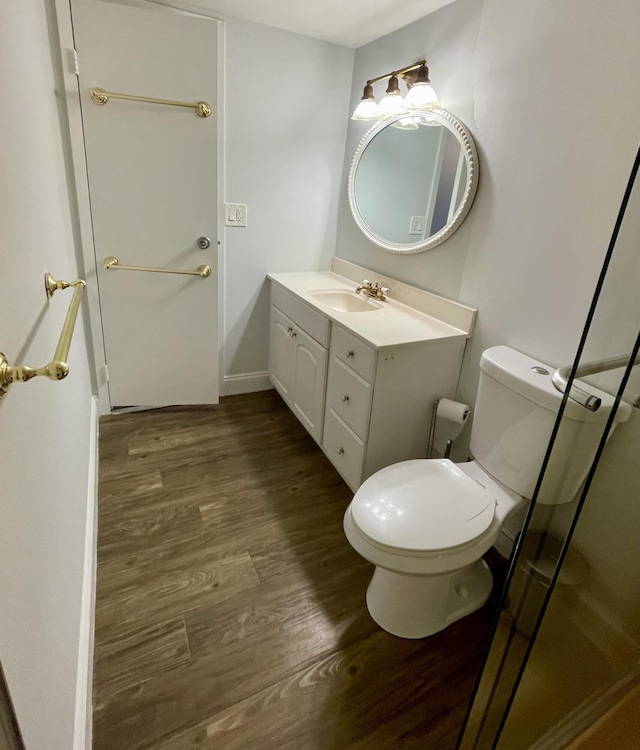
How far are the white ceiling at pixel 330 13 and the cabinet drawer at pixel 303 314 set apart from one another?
1.25 metres

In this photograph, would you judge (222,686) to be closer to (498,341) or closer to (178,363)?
(498,341)

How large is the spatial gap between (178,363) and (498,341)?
5.53 feet

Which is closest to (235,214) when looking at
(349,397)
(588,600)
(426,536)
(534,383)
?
(349,397)

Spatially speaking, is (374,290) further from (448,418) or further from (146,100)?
(146,100)

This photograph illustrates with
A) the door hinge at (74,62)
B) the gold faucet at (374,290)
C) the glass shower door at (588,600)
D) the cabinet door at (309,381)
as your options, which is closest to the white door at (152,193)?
the door hinge at (74,62)

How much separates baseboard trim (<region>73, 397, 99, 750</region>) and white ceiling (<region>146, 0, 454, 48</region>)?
6.81 feet

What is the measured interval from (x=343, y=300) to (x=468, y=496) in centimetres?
132

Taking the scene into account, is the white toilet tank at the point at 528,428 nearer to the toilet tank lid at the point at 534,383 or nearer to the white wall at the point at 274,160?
the toilet tank lid at the point at 534,383

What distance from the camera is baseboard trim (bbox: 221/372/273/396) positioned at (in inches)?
112

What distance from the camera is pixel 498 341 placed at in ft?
5.69

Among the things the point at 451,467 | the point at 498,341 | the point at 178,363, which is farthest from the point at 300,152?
the point at 451,467

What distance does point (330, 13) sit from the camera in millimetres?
1990

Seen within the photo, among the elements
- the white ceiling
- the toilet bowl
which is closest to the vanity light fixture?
the white ceiling

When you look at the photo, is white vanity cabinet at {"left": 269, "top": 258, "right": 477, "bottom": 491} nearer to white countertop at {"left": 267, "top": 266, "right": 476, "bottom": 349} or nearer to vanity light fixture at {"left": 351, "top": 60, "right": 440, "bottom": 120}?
white countertop at {"left": 267, "top": 266, "right": 476, "bottom": 349}
